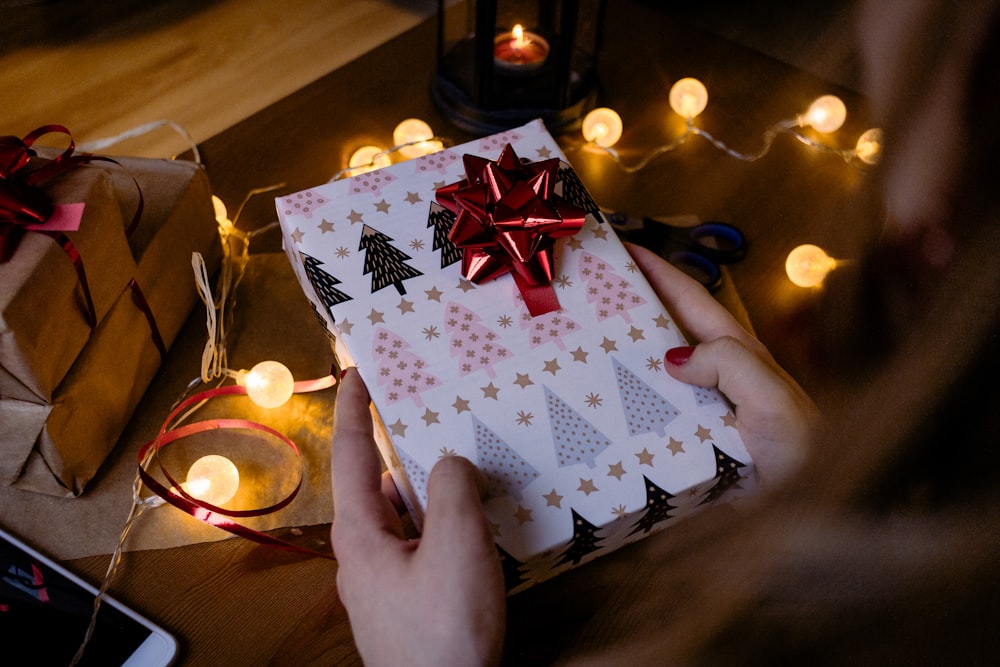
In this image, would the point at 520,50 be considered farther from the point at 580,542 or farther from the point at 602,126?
the point at 580,542

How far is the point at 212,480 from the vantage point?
56 cm

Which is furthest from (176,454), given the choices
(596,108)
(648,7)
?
(648,7)

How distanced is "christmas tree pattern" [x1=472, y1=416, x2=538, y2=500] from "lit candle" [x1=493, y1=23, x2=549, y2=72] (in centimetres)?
56

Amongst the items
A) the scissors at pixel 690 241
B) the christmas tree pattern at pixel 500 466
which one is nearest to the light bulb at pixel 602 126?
the scissors at pixel 690 241

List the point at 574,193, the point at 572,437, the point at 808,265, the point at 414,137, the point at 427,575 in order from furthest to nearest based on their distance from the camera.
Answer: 1. the point at 414,137
2. the point at 808,265
3. the point at 574,193
4. the point at 572,437
5. the point at 427,575

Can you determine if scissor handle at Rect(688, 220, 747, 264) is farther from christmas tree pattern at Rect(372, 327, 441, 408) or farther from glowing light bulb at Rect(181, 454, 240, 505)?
glowing light bulb at Rect(181, 454, 240, 505)

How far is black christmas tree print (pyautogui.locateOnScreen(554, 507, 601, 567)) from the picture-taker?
442 mm

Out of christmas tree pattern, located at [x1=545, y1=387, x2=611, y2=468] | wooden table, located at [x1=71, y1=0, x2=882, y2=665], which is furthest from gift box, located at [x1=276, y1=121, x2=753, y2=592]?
wooden table, located at [x1=71, y1=0, x2=882, y2=665]

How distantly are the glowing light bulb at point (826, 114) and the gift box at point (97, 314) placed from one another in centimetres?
76

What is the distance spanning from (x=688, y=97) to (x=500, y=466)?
63cm

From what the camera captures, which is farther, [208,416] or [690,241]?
[690,241]

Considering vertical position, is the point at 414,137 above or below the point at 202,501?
above

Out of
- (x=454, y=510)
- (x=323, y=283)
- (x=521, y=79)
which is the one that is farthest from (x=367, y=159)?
(x=454, y=510)

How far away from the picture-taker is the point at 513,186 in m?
0.53
